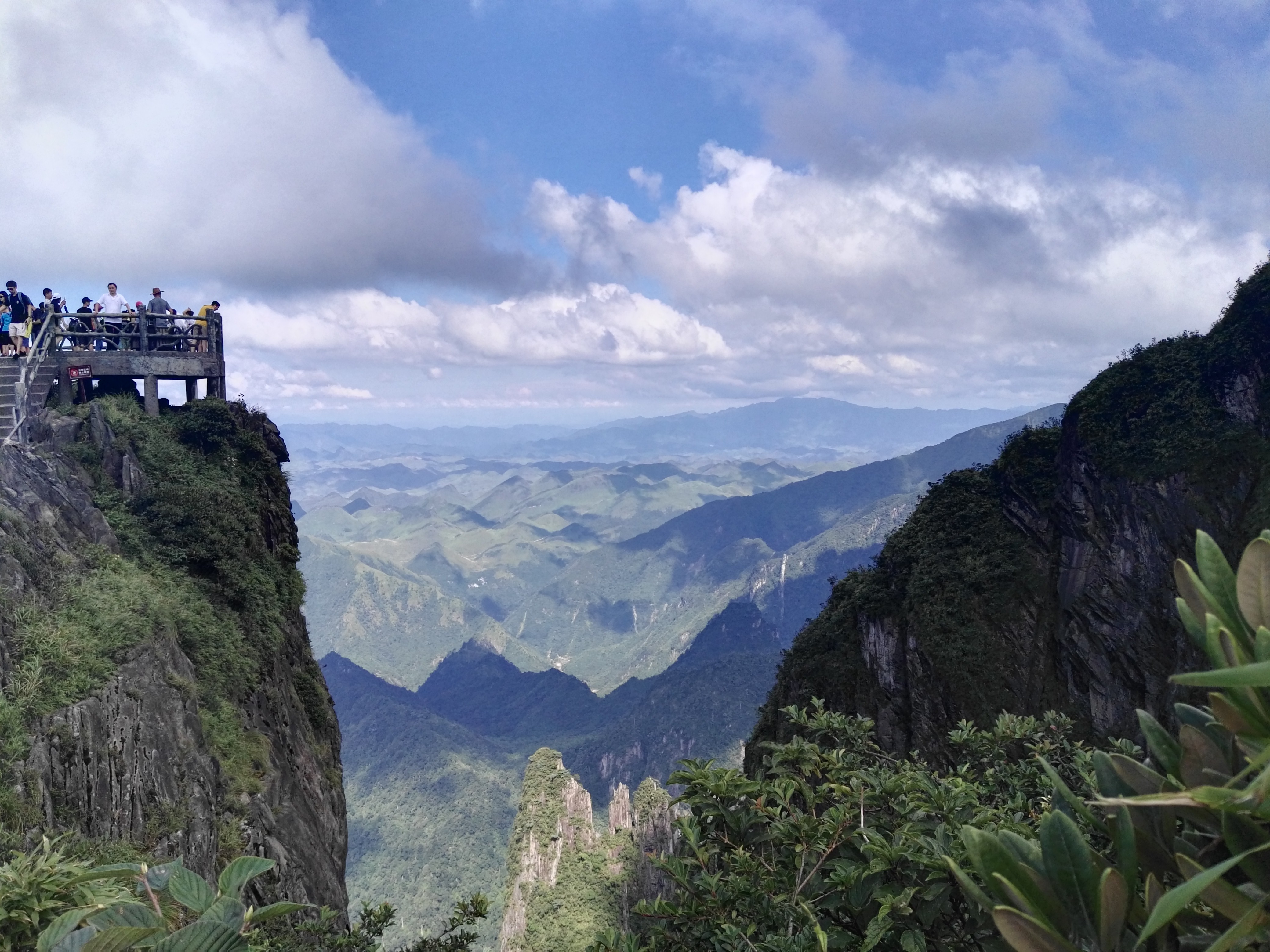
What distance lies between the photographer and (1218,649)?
2252 mm

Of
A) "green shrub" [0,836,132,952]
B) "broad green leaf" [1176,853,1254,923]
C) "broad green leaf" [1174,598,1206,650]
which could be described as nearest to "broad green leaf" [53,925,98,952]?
"green shrub" [0,836,132,952]

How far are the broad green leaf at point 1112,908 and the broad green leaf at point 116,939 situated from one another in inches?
143

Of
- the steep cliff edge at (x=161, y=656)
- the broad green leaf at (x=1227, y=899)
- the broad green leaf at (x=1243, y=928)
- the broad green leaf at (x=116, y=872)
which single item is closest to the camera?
the broad green leaf at (x=1243, y=928)

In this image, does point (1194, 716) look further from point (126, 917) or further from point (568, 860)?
point (568, 860)

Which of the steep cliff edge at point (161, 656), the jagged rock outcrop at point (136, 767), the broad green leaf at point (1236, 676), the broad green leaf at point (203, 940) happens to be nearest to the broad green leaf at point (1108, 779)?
the broad green leaf at point (1236, 676)

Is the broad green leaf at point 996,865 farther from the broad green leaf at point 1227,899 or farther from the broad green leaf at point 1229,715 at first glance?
the broad green leaf at point 1229,715

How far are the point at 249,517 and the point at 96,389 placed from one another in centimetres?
717

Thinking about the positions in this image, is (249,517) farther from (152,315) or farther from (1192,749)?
(1192,749)

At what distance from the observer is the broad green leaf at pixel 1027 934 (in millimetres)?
2227

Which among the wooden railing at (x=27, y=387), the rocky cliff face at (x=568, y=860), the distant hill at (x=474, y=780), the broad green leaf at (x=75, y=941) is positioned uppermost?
the wooden railing at (x=27, y=387)

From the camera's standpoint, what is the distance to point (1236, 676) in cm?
159

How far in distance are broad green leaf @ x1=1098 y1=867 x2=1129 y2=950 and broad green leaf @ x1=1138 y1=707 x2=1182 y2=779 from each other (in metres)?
0.64

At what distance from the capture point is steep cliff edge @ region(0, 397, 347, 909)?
11219 mm

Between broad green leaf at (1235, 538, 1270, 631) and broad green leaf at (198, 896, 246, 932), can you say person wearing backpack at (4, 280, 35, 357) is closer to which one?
broad green leaf at (198, 896, 246, 932)
